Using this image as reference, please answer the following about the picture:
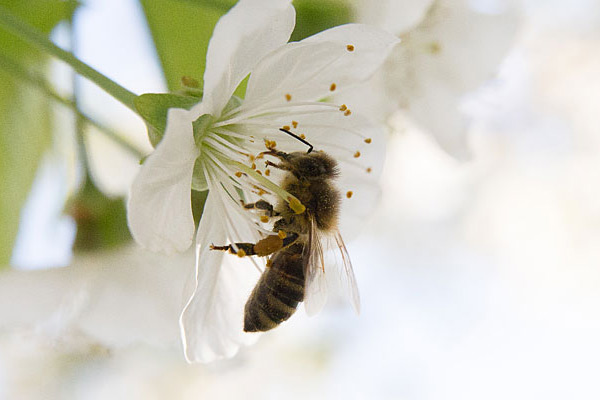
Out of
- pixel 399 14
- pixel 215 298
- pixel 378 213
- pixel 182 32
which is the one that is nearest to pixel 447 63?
pixel 399 14

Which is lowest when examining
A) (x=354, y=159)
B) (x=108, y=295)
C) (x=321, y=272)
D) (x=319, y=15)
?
(x=108, y=295)

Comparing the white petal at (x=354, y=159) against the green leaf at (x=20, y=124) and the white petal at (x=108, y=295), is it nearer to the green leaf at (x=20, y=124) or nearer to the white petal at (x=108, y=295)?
the white petal at (x=108, y=295)

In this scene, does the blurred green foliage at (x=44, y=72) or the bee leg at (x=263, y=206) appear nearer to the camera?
the bee leg at (x=263, y=206)

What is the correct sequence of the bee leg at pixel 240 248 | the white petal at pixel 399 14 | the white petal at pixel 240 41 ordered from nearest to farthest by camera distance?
1. the white petal at pixel 240 41
2. the bee leg at pixel 240 248
3. the white petal at pixel 399 14

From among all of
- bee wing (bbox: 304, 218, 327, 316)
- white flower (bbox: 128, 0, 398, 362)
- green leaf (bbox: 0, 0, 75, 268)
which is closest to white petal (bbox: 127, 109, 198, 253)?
white flower (bbox: 128, 0, 398, 362)

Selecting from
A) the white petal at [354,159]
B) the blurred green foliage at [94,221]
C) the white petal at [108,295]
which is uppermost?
the white petal at [354,159]

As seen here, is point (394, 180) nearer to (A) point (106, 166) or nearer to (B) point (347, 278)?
(A) point (106, 166)

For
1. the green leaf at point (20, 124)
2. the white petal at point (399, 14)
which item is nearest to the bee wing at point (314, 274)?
the white petal at point (399, 14)

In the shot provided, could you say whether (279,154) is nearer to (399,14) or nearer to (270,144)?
(270,144)
